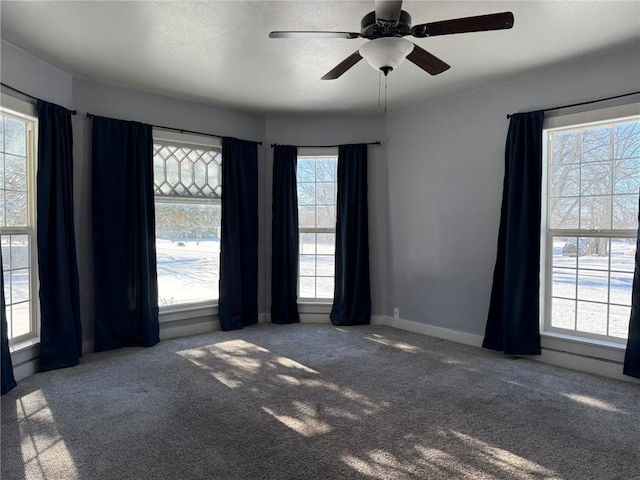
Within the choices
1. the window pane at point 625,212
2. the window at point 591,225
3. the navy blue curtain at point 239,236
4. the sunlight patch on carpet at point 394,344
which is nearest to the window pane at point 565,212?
the window at point 591,225

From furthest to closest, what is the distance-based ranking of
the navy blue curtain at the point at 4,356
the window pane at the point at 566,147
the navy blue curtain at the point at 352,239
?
1. the navy blue curtain at the point at 352,239
2. the window pane at the point at 566,147
3. the navy blue curtain at the point at 4,356

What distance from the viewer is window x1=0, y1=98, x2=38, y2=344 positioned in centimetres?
357

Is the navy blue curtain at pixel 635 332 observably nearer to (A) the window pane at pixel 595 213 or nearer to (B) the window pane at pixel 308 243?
(A) the window pane at pixel 595 213

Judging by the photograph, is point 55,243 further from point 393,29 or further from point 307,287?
point 393,29

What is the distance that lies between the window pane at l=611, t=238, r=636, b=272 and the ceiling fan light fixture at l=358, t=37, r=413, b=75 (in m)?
2.70

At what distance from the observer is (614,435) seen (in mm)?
2654

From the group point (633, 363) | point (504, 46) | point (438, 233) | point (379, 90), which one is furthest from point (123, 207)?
point (633, 363)

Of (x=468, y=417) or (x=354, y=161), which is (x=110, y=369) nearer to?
(x=468, y=417)

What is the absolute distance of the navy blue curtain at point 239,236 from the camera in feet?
17.3

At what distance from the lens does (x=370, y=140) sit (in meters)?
5.61

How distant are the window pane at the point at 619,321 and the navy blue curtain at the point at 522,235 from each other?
1.93 feet

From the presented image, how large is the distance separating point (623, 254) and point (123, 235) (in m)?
4.77

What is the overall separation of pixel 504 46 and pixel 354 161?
2367 millimetres

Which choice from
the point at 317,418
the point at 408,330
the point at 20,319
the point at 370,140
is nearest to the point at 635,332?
the point at 408,330
